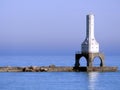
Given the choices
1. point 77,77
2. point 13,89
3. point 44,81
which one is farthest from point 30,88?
point 77,77

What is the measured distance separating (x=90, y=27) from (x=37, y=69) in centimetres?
1067

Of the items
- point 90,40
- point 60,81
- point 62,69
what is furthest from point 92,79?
point 62,69

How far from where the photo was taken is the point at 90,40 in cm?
10406

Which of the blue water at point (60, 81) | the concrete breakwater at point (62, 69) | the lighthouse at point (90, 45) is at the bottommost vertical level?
the blue water at point (60, 81)

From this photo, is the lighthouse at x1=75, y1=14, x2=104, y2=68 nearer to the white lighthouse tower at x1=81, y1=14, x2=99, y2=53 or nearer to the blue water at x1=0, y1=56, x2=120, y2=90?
the white lighthouse tower at x1=81, y1=14, x2=99, y2=53

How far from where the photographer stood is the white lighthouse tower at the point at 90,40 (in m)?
104

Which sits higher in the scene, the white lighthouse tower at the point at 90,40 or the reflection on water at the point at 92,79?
the white lighthouse tower at the point at 90,40

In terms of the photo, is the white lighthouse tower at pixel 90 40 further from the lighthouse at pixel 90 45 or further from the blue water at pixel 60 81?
the blue water at pixel 60 81

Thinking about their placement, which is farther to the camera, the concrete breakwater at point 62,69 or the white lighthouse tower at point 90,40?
the white lighthouse tower at point 90,40

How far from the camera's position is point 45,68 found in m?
106

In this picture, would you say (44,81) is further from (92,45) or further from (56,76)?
(92,45)

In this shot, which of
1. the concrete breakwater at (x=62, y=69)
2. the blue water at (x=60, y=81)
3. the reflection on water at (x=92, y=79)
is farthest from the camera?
the concrete breakwater at (x=62, y=69)

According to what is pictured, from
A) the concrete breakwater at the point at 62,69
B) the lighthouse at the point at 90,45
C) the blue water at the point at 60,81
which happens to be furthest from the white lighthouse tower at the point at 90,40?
the blue water at the point at 60,81

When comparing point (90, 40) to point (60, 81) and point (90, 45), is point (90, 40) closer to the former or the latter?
point (90, 45)
